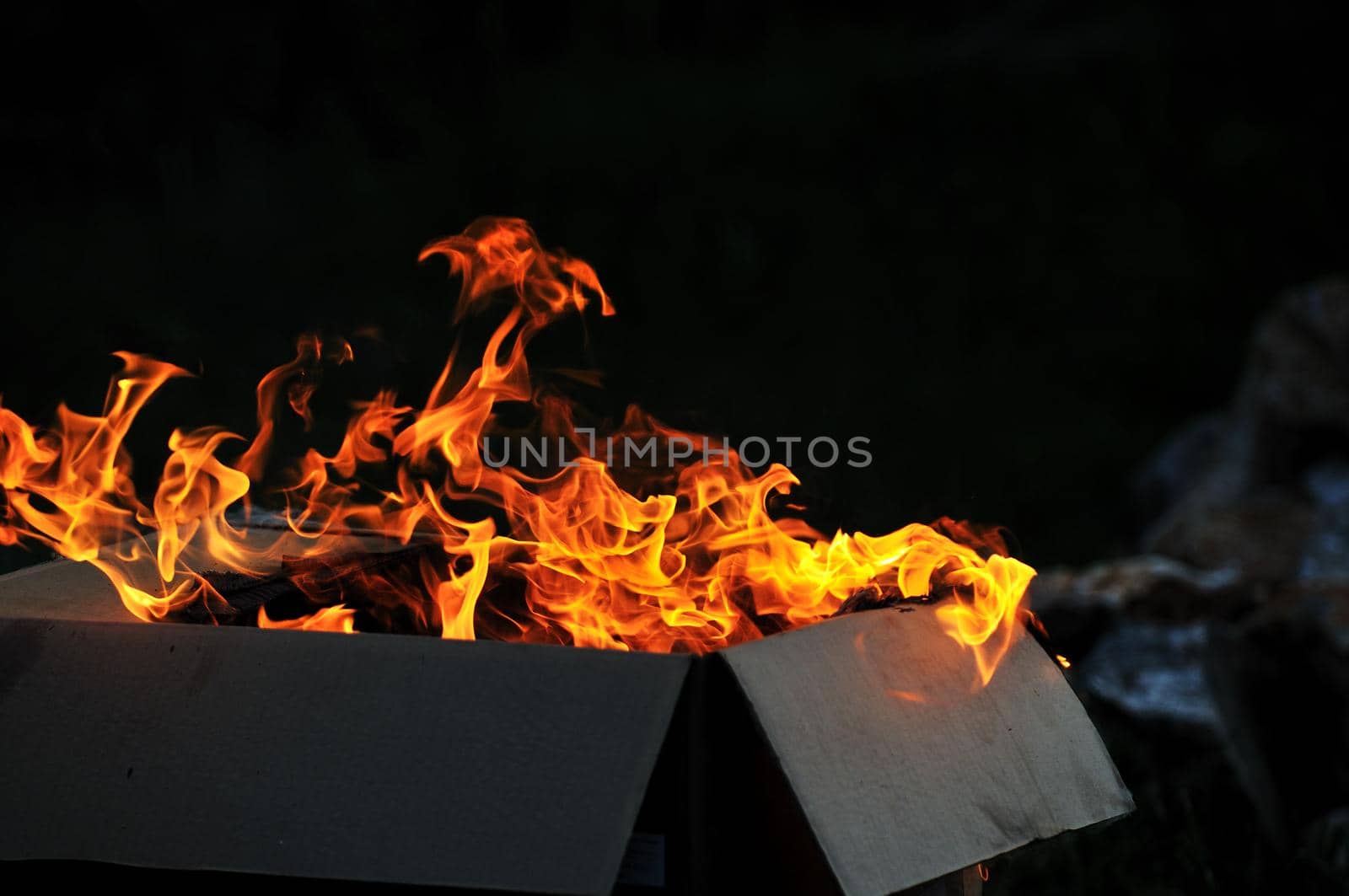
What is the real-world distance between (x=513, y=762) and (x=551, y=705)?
72mm

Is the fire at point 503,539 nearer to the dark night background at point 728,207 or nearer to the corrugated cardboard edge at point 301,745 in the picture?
the corrugated cardboard edge at point 301,745

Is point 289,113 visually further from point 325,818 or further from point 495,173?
point 325,818

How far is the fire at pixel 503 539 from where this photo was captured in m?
1.98

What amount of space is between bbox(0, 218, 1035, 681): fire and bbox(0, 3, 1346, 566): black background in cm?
289

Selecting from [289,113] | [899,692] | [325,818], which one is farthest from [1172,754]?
[289,113]

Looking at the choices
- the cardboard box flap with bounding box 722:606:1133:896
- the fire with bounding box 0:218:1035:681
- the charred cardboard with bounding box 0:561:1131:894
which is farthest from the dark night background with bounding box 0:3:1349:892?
the charred cardboard with bounding box 0:561:1131:894

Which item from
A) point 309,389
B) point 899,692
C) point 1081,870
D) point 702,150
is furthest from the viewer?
point 702,150

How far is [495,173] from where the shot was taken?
309 inches

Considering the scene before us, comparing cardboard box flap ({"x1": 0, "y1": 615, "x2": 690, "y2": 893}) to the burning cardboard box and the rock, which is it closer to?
the burning cardboard box

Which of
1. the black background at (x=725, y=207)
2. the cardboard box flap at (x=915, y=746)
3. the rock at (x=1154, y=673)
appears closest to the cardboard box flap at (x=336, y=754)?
the cardboard box flap at (x=915, y=746)

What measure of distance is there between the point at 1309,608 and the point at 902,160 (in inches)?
233

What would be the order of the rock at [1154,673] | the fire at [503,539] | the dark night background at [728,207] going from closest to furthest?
the fire at [503,539]
the rock at [1154,673]
the dark night background at [728,207]

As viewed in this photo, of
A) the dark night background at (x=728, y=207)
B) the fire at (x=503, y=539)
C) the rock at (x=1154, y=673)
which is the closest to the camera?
the fire at (x=503, y=539)

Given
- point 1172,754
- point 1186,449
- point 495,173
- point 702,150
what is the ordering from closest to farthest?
point 1172,754 → point 1186,449 → point 495,173 → point 702,150
